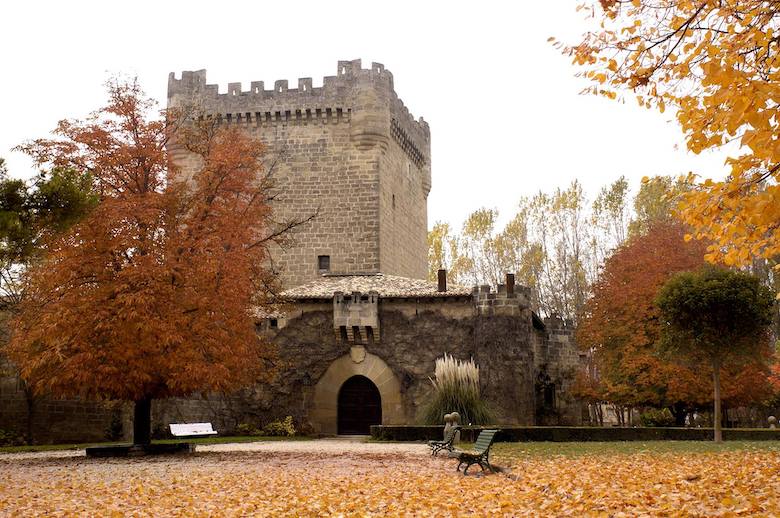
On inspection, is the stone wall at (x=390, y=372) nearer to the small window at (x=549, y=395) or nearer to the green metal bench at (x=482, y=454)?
the small window at (x=549, y=395)

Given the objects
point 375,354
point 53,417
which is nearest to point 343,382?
point 375,354

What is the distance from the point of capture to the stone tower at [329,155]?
1156 inches

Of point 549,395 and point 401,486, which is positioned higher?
point 549,395

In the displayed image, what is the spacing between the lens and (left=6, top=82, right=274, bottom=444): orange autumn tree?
50.0ft

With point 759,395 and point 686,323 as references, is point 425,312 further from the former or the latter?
point 759,395

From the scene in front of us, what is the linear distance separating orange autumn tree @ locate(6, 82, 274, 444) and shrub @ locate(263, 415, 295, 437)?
17.9 feet

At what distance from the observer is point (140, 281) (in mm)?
15695

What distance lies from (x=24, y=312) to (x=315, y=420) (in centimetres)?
924

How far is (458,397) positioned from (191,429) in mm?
7227

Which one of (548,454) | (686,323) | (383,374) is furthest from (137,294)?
(686,323)

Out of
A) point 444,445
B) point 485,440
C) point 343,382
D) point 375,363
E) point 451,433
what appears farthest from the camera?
point 343,382

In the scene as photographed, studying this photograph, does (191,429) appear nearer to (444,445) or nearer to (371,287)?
(371,287)

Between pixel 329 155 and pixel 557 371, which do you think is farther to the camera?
pixel 329 155

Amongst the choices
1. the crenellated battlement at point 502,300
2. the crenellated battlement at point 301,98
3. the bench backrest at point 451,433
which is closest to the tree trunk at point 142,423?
the bench backrest at point 451,433
